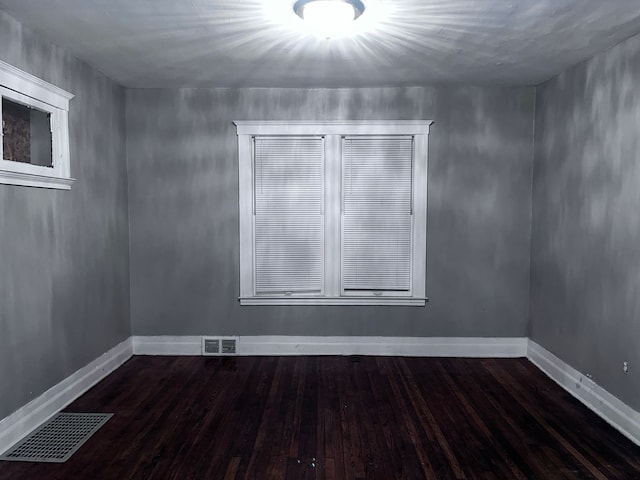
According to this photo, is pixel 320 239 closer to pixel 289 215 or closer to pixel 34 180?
pixel 289 215

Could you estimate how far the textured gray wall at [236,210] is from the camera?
422 centimetres

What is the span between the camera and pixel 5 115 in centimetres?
269

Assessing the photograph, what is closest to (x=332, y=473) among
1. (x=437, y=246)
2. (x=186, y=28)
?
(x=437, y=246)

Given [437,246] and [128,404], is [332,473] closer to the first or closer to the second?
[128,404]

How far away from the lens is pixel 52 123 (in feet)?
10.4

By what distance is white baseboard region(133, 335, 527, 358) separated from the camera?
4316 millimetres

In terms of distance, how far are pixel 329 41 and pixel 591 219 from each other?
87.3 inches

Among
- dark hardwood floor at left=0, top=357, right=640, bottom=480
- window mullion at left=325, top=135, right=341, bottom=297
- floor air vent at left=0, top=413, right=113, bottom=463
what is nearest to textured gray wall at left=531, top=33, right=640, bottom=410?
dark hardwood floor at left=0, top=357, right=640, bottom=480

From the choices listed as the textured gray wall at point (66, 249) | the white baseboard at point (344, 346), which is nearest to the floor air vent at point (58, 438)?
the textured gray wall at point (66, 249)

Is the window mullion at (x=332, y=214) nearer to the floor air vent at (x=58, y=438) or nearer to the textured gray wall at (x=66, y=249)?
the textured gray wall at (x=66, y=249)

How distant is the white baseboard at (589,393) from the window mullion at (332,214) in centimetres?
185

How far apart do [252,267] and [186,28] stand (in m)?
2.16

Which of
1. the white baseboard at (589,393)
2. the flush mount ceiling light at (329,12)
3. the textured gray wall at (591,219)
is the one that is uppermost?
the flush mount ceiling light at (329,12)

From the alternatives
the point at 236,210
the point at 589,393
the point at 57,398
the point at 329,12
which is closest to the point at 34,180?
the point at 57,398
